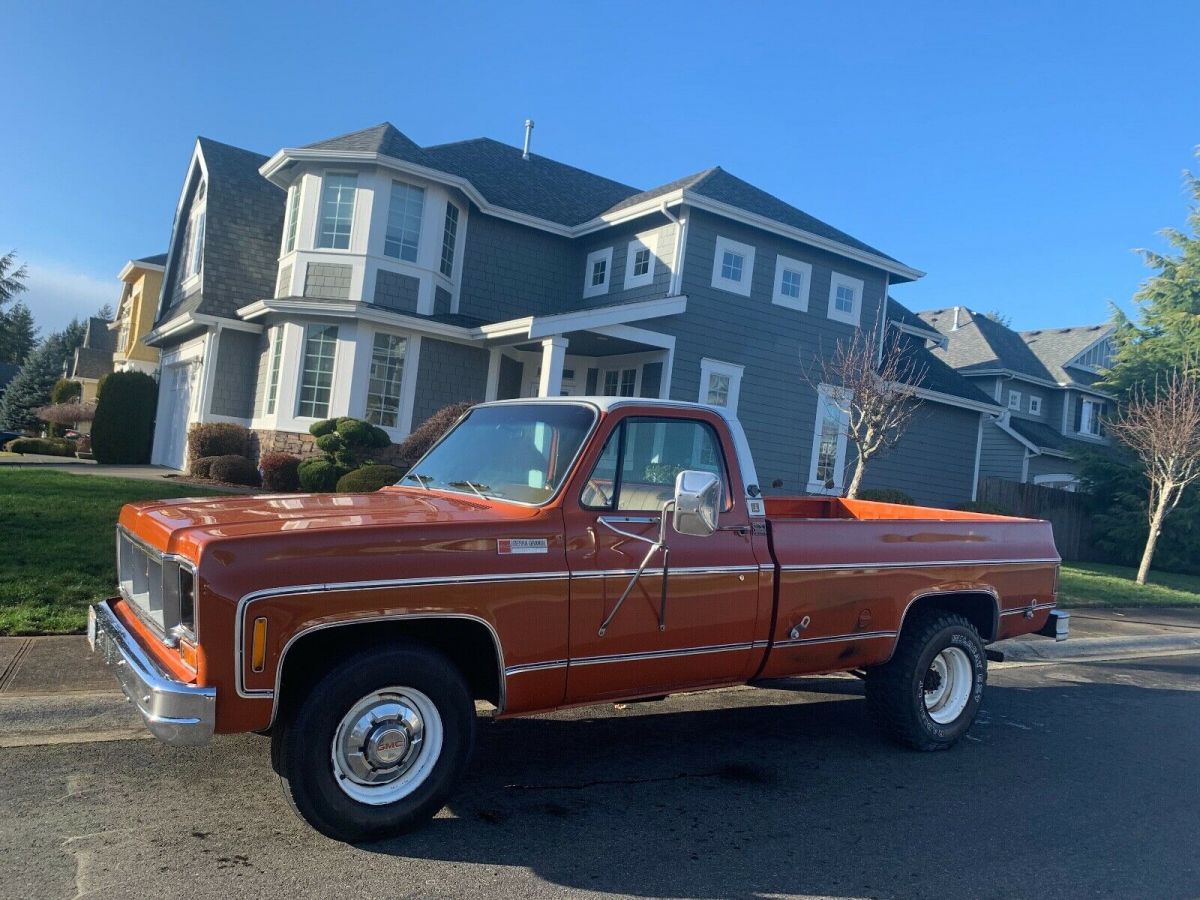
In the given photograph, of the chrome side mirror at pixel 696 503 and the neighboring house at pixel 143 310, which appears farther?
the neighboring house at pixel 143 310

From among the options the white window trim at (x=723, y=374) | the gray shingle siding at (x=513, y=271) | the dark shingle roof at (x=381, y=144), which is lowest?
the white window trim at (x=723, y=374)

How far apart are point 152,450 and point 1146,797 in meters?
22.0

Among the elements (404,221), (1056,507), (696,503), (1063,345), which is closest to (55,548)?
(696,503)

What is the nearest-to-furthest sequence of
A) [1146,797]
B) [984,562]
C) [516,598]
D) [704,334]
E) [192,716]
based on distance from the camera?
[192,716] < [516,598] < [1146,797] < [984,562] < [704,334]

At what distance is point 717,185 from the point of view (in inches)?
731

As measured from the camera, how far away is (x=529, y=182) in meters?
21.3

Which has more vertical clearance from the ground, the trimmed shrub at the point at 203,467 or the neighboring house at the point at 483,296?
the neighboring house at the point at 483,296

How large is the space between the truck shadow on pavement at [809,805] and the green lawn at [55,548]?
146 inches

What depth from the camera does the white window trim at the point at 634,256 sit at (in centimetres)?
1818

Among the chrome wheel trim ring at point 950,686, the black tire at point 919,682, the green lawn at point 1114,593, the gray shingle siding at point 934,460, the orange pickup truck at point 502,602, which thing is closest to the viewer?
the orange pickup truck at point 502,602

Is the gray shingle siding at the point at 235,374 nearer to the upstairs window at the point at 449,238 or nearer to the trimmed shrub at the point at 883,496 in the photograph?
the upstairs window at the point at 449,238

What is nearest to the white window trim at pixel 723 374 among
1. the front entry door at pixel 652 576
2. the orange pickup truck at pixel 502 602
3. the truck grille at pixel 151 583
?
the orange pickup truck at pixel 502 602

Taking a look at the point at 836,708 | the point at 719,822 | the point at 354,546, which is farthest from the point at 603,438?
A: the point at 836,708

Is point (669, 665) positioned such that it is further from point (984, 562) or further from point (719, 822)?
point (984, 562)
